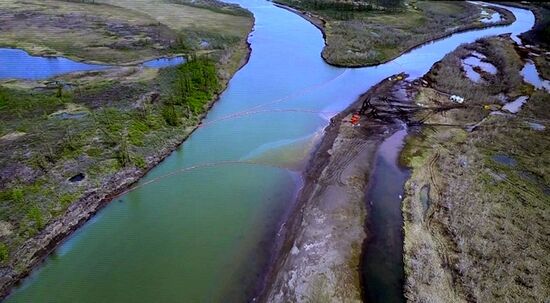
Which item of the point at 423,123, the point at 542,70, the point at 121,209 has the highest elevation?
the point at 542,70

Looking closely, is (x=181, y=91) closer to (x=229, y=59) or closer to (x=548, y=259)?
(x=229, y=59)

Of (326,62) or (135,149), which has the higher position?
(326,62)

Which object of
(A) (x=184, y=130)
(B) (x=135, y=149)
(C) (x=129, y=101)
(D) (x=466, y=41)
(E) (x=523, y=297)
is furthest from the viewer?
(D) (x=466, y=41)

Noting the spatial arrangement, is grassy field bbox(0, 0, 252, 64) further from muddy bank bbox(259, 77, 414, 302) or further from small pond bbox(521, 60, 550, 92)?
small pond bbox(521, 60, 550, 92)

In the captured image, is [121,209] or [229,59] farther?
[229,59]

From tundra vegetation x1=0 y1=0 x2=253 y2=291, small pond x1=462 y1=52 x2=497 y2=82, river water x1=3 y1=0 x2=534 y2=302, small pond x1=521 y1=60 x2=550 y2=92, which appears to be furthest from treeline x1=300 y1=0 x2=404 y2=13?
river water x1=3 y1=0 x2=534 y2=302

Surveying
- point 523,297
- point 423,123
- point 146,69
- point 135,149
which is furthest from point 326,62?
point 523,297

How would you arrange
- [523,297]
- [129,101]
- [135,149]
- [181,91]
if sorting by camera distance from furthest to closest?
1. [181,91]
2. [129,101]
3. [135,149]
4. [523,297]

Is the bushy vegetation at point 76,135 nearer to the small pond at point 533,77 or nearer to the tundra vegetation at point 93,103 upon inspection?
the tundra vegetation at point 93,103
